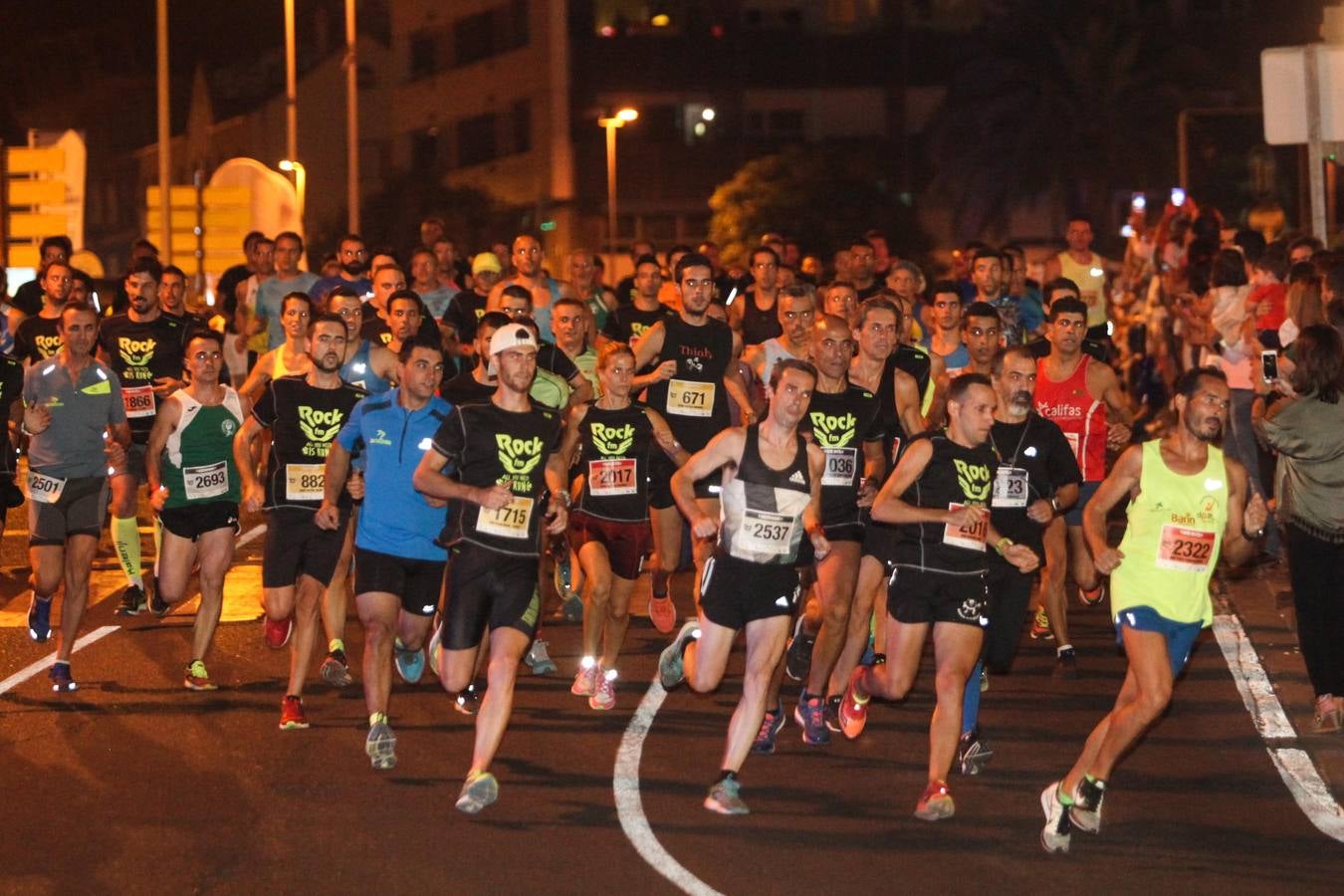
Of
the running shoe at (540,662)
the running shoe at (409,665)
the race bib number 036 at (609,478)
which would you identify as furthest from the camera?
the running shoe at (540,662)

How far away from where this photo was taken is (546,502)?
8.74 metres

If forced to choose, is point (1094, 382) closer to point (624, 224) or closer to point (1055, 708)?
point (1055, 708)

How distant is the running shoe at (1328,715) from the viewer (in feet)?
32.0

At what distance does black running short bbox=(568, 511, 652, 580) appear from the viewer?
1080 centimetres

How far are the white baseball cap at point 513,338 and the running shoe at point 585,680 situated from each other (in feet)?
8.42

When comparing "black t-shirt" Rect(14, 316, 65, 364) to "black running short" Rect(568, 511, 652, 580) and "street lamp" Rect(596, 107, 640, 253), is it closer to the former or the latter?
"black running short" Rect(568, 511, 652, 580)

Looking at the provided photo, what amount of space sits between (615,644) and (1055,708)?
2233 millimetres

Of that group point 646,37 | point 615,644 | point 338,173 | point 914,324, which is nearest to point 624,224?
point 646,37

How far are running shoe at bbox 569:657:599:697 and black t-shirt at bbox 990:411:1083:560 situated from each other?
236 cm

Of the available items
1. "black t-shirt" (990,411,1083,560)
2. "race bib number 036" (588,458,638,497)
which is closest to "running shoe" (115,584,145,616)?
"race bib number 036" (588,458,638,497)

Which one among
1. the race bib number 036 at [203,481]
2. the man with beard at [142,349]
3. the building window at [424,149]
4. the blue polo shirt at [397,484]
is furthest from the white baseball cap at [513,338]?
the building window at [424,149]

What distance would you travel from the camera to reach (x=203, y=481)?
11.1 meters

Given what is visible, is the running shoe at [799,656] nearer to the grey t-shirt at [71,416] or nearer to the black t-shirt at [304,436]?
the black t-shirt at [304,436]

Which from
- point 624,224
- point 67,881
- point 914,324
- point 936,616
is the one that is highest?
point 624,224
